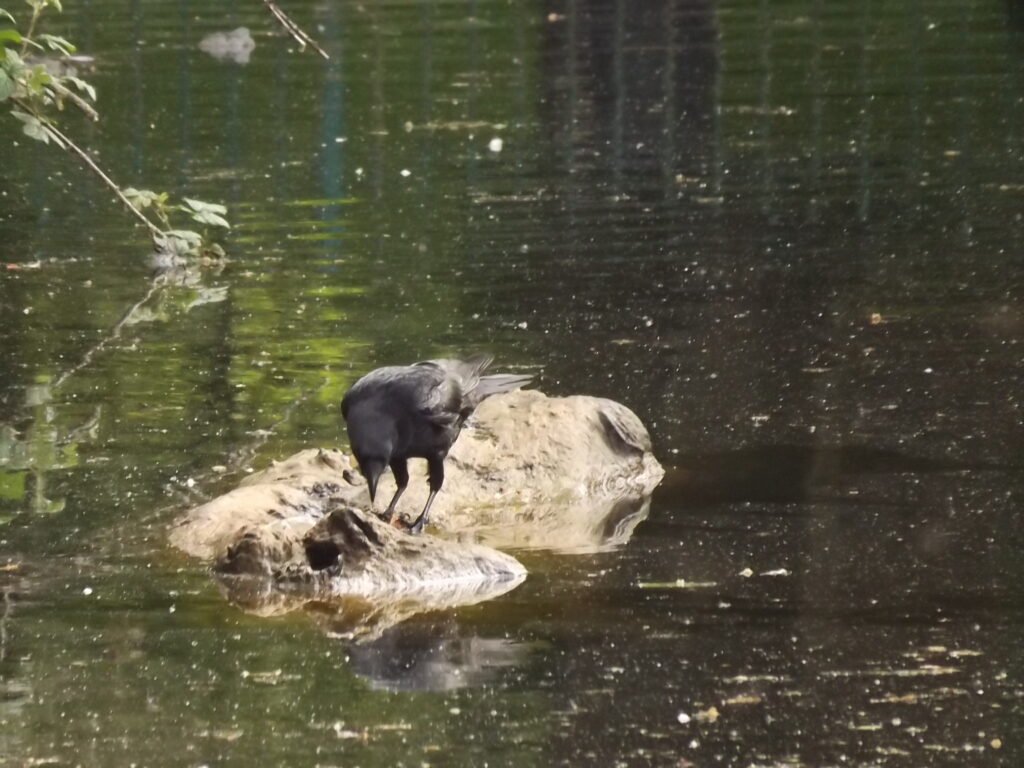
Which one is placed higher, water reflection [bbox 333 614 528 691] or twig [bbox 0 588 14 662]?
water reflection [bbox 333 614 528 691]

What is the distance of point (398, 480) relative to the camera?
732 centimetres

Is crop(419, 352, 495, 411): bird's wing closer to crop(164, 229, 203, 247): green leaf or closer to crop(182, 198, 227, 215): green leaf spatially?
crop(182, 198, 227, 215): green leaf

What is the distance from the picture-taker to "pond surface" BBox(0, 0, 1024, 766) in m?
5.52

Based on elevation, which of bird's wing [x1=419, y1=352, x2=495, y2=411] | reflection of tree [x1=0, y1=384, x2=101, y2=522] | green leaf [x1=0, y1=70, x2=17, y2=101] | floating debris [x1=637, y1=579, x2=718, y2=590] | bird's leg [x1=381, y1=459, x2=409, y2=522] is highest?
green leaf [x1=0, y1=70, x2=17, y2=101]

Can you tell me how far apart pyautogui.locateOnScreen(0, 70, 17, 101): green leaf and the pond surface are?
1.47 metres

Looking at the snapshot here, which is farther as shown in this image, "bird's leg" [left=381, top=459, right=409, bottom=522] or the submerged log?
"bird's leg" [left=381, top=459, right=409, bottom=522]

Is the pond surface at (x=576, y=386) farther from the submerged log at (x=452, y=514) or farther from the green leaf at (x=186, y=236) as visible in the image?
the green leaf at (x=186, y=236)

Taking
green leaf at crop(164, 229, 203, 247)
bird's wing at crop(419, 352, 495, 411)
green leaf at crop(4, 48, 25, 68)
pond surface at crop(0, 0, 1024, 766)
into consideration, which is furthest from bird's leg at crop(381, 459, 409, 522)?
green leaf at crop(164, 229, 203, 247)

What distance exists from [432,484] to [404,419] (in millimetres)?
424

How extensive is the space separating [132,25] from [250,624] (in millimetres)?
19647

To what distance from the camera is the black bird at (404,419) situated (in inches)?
271

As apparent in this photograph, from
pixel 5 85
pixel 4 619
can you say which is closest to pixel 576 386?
pixel 5 85

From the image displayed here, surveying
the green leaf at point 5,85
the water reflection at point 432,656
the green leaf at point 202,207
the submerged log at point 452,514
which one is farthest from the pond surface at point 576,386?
the green leaf at point 5,85

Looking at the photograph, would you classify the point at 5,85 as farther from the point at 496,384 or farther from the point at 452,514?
the point at 452,514
